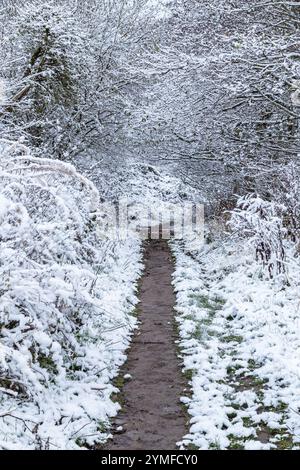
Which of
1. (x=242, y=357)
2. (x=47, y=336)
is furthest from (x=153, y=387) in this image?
(x=47, y=336)

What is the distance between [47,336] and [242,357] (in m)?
2.48

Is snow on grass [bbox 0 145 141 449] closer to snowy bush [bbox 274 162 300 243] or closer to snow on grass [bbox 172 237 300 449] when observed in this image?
snow on grass [bbox 172 237 300 449]

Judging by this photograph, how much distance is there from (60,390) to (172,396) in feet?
3.99

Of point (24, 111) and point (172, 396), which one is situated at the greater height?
point (24, 111)

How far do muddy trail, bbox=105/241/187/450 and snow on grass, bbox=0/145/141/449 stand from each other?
0.18 m

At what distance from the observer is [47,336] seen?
5.39 metres

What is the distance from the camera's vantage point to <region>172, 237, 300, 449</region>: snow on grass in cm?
486

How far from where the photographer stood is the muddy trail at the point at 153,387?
4816 millimetres

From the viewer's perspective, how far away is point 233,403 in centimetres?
543

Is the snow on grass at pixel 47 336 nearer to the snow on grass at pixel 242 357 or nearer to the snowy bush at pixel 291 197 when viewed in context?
the snow on grass at pixel 242 357

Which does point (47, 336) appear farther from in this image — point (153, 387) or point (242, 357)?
point (242, 357)

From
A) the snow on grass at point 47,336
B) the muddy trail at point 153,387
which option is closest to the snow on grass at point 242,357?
the muddy trail at point 153,387
